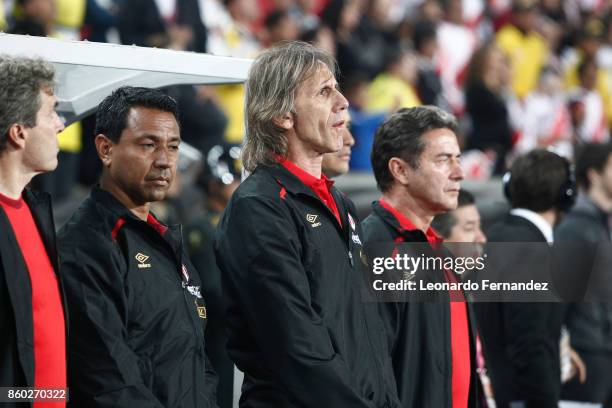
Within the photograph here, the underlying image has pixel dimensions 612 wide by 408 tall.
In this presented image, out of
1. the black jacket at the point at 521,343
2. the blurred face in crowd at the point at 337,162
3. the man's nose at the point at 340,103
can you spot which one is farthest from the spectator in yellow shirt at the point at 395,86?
the man's nose at the point at 340,103

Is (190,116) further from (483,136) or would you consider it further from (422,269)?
(422,269)

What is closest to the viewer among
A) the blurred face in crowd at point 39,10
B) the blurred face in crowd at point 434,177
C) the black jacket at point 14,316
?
the black jacket at point 14,316

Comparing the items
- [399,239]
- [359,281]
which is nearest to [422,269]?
[399,239]

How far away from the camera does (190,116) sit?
879cm

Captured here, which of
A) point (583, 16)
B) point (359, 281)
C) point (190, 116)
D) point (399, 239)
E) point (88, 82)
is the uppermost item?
point (583, 16)

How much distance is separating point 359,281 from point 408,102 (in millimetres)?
7294

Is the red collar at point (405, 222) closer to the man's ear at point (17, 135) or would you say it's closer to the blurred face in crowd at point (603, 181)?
the man's ear at point (17, 135)

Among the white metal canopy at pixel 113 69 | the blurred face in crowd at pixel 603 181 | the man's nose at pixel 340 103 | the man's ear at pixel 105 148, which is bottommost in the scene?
the man's ear at pixel 105 148

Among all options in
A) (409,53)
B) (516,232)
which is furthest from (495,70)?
(516,232)

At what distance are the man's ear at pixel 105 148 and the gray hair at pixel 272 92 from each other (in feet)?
1.45

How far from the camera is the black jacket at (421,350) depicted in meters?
3.92

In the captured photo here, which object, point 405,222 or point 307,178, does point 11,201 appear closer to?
point 307,178

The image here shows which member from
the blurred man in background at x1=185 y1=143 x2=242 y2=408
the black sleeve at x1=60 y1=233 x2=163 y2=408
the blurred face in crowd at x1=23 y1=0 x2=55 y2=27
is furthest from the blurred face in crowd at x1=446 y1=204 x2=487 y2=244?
the blurred face in crowd at x1=23 y1=0 x2=55 y2=27

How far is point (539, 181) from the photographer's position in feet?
17.8
